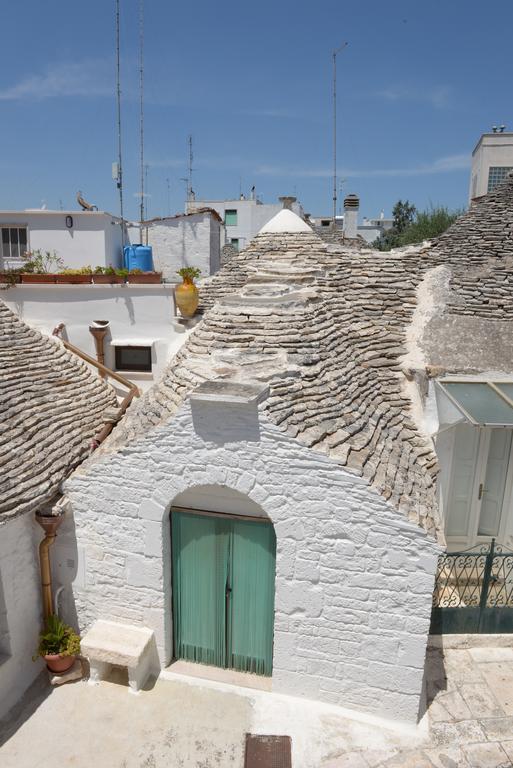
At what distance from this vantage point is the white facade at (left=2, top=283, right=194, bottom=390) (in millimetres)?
13820

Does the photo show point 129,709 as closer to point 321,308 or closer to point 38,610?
point 38,610

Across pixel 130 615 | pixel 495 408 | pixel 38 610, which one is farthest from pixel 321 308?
pixel 38 610

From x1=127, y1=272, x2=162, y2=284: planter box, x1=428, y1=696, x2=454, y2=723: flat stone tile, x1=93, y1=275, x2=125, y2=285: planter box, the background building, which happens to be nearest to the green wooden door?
x1=428, y1=696, x2=454, y2=723: flat stone tile

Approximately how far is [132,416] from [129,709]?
4719 millimetres

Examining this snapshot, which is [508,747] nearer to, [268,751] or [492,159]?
[268,751]

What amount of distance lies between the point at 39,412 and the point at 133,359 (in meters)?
4.89

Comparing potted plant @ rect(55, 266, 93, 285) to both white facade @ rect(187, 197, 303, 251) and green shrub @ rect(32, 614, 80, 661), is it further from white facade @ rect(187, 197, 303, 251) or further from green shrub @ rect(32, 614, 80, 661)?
white facade @ rect(187, 197, 303, 251)

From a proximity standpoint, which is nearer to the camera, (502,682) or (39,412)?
(502,682)

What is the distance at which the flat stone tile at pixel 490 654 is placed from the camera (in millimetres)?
9094

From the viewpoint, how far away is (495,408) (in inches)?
356

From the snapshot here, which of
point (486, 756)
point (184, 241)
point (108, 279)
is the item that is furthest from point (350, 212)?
point (486, 756)

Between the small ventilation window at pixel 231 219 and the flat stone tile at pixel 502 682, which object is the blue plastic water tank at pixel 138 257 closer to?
the flat stone tile at pixel 502 682

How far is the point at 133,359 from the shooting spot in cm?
1422

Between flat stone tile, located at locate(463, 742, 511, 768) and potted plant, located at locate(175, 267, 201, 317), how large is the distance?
35.1 feet
